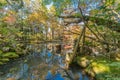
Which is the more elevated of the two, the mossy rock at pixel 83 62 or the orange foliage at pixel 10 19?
the orange foliage at pixel 10 19

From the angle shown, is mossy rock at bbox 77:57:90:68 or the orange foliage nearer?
mossy rock at bbox 77:57:90:68

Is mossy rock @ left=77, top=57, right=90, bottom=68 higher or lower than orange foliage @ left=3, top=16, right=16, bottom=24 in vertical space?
lower

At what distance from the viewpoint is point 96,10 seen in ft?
28.9

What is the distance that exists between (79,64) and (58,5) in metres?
4.19

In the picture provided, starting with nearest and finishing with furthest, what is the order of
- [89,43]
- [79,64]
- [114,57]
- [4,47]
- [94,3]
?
[94,3], [114,57], [79,64], [89,43], [4,47]

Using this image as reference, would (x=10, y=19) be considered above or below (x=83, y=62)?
above

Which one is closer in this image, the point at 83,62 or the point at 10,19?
the point at 83,62

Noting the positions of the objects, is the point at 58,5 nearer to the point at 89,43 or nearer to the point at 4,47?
the point at 89,43

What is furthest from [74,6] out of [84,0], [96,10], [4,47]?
[4,47]

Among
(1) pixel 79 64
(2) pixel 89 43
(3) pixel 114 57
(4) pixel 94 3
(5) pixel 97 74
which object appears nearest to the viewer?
(5) pixel 97 74

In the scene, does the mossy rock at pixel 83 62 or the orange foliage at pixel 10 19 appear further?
the orange foliage at pixel 10 19

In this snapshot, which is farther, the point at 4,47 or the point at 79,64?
the point at 4,47

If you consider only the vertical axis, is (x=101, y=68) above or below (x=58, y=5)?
below

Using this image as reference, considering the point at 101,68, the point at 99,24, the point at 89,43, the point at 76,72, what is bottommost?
the point at 76,72
